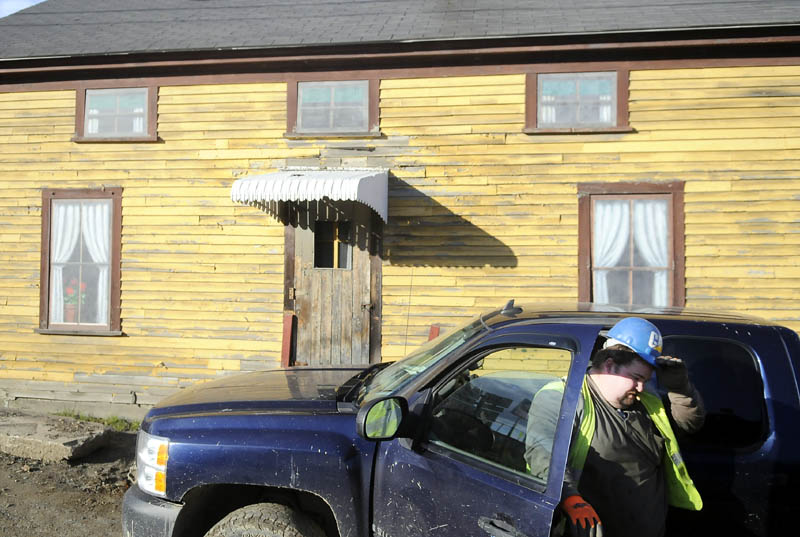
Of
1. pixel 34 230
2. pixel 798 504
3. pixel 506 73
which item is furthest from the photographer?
pixel 34 230

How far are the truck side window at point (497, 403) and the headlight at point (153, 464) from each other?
1.25 meters

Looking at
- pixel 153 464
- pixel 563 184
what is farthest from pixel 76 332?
pixel 563 184

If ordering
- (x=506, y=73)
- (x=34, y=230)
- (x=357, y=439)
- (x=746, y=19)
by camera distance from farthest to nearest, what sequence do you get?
(x=34, y=230), (x=506, y=73), (x=746, y=19), (x=357, y=439)

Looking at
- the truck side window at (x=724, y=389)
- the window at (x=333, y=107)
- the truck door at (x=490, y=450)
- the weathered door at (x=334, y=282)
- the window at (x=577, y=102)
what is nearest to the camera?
the truck door at (x=490, y=450)

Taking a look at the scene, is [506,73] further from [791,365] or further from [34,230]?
[34,230]

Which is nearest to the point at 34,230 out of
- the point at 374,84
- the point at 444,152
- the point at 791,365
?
the point at 374,84

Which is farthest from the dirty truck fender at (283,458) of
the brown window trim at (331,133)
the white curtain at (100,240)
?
the white curtain at (100,240)

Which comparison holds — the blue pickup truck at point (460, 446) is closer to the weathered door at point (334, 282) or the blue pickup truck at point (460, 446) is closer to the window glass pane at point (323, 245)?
the weathered door at point (334, 282)

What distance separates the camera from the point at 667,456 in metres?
2.53

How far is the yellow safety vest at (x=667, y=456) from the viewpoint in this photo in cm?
244

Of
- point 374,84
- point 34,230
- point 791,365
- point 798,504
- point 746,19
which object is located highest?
point 746,19

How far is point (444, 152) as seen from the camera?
7941 mm

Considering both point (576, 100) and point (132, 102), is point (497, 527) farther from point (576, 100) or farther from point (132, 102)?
point (132, 102)

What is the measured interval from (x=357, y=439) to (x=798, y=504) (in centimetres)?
179
